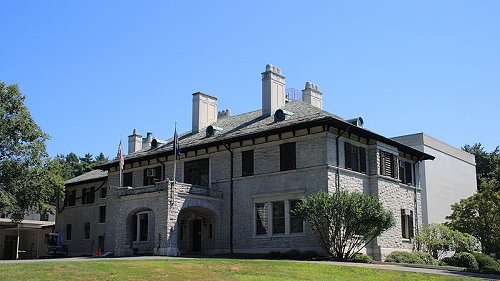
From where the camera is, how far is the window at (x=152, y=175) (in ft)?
135

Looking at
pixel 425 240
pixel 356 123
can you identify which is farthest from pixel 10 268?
pixel 425 240

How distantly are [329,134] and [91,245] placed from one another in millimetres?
26485

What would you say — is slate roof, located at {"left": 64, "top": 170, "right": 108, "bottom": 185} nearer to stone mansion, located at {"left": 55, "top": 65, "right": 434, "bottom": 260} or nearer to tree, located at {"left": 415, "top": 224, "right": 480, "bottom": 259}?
stone mansion, located at {"left": 55, "top": 65, "right": 434, "bottom": 260}

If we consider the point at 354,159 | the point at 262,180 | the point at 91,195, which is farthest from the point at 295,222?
the point at 91,195

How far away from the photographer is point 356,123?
35.4 m

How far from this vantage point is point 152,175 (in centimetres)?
4153

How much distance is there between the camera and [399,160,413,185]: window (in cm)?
3909

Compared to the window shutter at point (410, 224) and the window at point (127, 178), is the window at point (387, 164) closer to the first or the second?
the window shutter at point (410, 224)

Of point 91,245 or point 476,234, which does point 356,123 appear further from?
point 91,245

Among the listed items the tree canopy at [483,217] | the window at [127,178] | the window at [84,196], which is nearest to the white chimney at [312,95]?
the tree canopy at [483,217]

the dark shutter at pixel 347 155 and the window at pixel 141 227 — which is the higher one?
the dark shutter at pixel 347 155

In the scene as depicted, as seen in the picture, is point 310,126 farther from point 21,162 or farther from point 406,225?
point 21,162

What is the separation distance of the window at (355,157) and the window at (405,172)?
16.1ft

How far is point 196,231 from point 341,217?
41.0 ft
